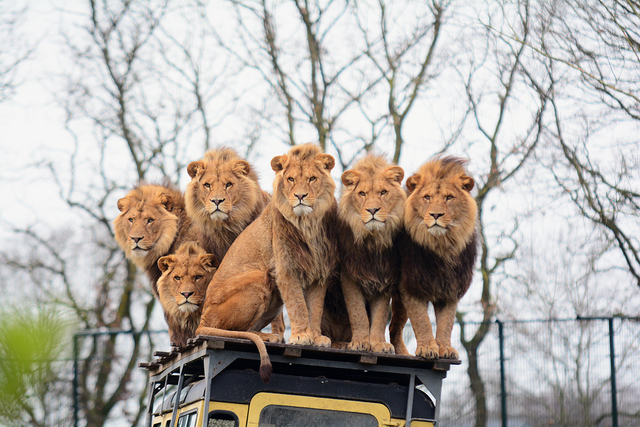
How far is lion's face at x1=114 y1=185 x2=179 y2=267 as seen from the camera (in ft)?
23.7

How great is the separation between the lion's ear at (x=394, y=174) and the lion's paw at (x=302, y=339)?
5.12 ft

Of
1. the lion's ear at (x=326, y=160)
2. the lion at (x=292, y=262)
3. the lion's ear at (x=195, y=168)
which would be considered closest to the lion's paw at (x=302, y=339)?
the lion at (x=292, y=262)

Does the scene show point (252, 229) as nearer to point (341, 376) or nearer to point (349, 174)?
point (349, 174)

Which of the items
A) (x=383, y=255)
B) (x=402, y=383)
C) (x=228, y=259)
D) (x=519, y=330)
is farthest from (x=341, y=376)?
(x=519, y=330)

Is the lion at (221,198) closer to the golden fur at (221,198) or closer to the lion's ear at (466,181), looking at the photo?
the golden fur at (221,198)

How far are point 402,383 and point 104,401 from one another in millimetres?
9786

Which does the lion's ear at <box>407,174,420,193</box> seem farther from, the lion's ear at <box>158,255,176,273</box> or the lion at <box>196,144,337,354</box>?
the lion's ear at <box>158,255,176,273</box>

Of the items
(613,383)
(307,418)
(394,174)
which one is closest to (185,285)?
(307,418)

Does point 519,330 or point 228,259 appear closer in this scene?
point 228,259

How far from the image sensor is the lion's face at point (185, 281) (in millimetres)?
6629

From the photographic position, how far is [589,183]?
46.1 ft

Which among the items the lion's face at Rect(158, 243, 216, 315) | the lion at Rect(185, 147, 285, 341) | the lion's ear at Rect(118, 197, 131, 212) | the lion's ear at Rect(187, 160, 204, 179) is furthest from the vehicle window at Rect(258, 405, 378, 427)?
the lion's ear at Rect(118, 197, 131, 212)

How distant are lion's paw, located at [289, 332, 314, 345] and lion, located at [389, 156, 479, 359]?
946 mm

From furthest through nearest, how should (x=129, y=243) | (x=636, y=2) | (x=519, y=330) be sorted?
(x=519, y=330) → (x=636, y=2) → (x=129, y=243)
